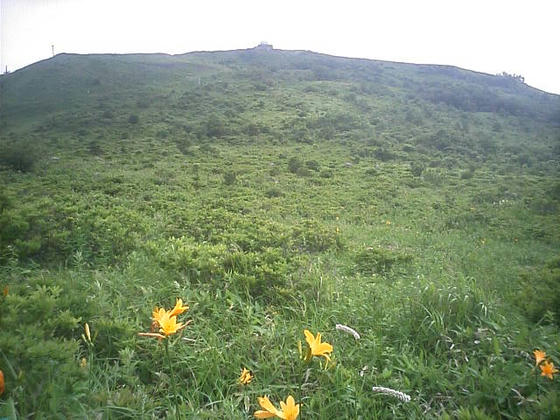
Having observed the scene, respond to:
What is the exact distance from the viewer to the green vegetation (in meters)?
1.92

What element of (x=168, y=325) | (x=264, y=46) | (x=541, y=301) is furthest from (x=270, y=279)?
(x=264, y=46)

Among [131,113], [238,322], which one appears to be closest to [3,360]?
[238,322]

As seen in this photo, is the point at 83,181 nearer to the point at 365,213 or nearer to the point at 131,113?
the point at 365,213

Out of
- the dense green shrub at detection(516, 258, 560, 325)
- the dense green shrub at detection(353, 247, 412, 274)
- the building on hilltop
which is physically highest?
the building on hilltop

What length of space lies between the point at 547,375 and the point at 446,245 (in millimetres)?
6084

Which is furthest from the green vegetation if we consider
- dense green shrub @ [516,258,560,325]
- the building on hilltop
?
the building on hilltop

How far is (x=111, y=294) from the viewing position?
290 cm

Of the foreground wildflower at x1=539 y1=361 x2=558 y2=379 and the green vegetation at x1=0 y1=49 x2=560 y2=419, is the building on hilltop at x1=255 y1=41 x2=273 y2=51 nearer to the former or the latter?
the green vegetation at x1=0 y1=49 x2=560 y2=419

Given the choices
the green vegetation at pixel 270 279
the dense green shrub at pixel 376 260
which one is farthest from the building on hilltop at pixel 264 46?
the dense green shrub at pixel 376 260

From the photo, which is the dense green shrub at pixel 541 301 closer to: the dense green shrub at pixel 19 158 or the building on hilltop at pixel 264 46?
the dense green shrub at pixel 19 158

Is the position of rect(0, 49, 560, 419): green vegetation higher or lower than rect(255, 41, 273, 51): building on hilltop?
lower

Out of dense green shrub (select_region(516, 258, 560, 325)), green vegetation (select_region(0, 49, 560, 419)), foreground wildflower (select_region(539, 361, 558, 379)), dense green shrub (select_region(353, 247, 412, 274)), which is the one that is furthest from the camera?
dense green shrub (select_region(353, 247, 412, 274))

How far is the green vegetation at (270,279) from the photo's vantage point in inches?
75.5

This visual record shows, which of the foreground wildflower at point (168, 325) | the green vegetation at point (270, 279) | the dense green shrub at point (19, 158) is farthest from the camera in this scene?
the dense green shrub at point (19, 158)
